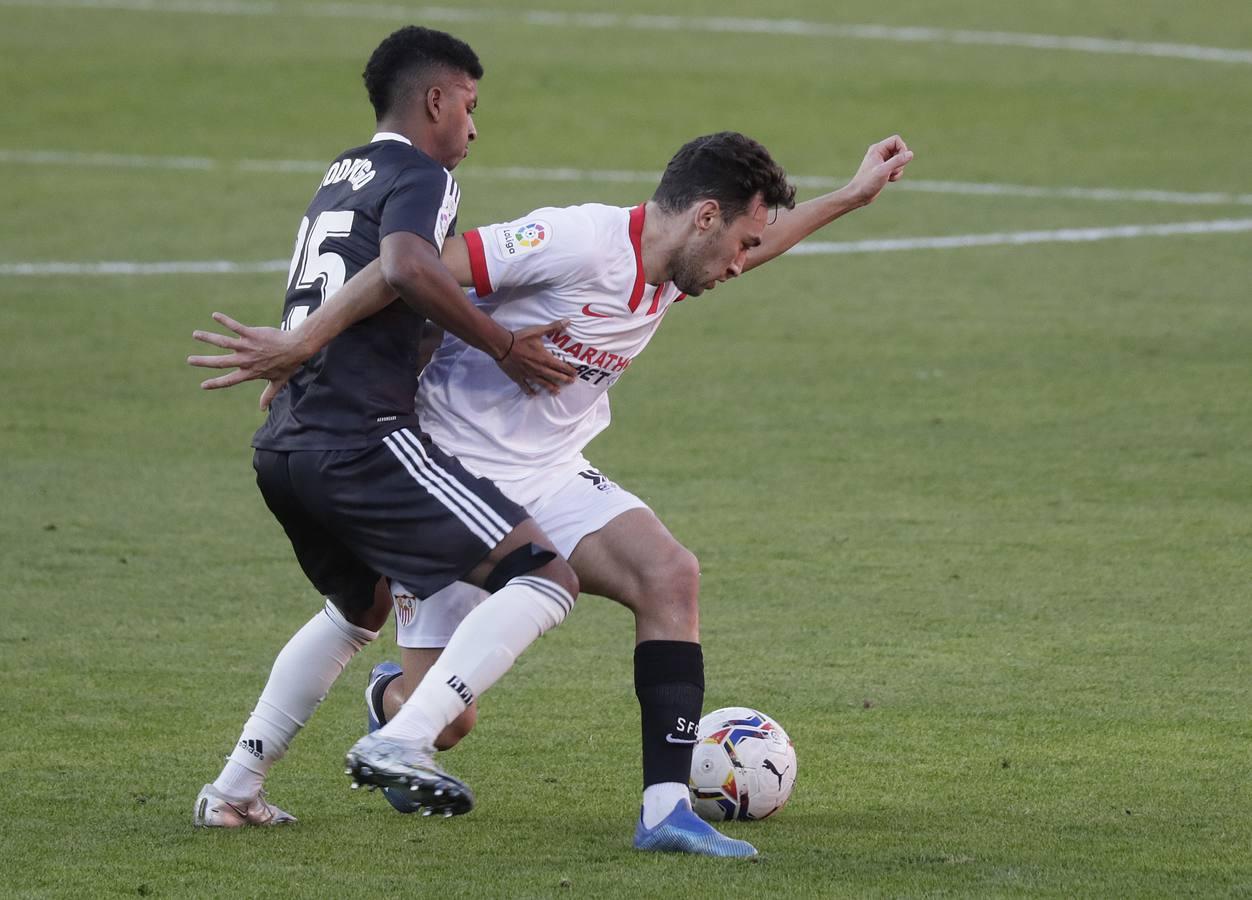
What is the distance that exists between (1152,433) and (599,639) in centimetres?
462

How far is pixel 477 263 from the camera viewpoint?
528 centimetres

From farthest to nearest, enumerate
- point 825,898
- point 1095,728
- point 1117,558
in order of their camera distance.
Answer: point 1117,558, point 1095,728, point 825,898

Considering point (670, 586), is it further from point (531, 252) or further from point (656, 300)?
point (531, 252)

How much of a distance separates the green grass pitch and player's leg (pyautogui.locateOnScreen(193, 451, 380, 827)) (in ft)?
0.37

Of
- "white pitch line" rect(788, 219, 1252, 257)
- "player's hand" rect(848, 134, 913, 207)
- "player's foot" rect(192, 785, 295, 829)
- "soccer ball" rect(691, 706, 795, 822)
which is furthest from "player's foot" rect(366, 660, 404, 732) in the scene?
"white pitch line" rect(788, 219, 1252, 257)

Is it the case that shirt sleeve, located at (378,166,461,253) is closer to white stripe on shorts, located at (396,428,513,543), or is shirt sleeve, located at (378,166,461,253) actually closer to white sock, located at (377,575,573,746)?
white stripe on shorts, located at (396,428,513,543)

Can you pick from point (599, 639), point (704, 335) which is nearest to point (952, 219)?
point (704, 335)

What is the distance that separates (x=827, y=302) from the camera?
15.0 m

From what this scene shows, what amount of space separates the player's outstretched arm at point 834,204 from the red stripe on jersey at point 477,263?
3.13 ft

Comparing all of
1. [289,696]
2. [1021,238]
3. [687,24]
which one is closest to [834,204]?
[289,696]

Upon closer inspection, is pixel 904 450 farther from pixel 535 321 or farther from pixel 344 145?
pixel 344 145

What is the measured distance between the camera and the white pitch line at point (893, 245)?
1609cm

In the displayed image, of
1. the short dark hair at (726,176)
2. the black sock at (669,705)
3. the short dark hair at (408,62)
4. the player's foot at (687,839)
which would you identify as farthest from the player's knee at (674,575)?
the short dark hair at (408,62)

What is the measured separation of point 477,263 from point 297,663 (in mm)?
1272
